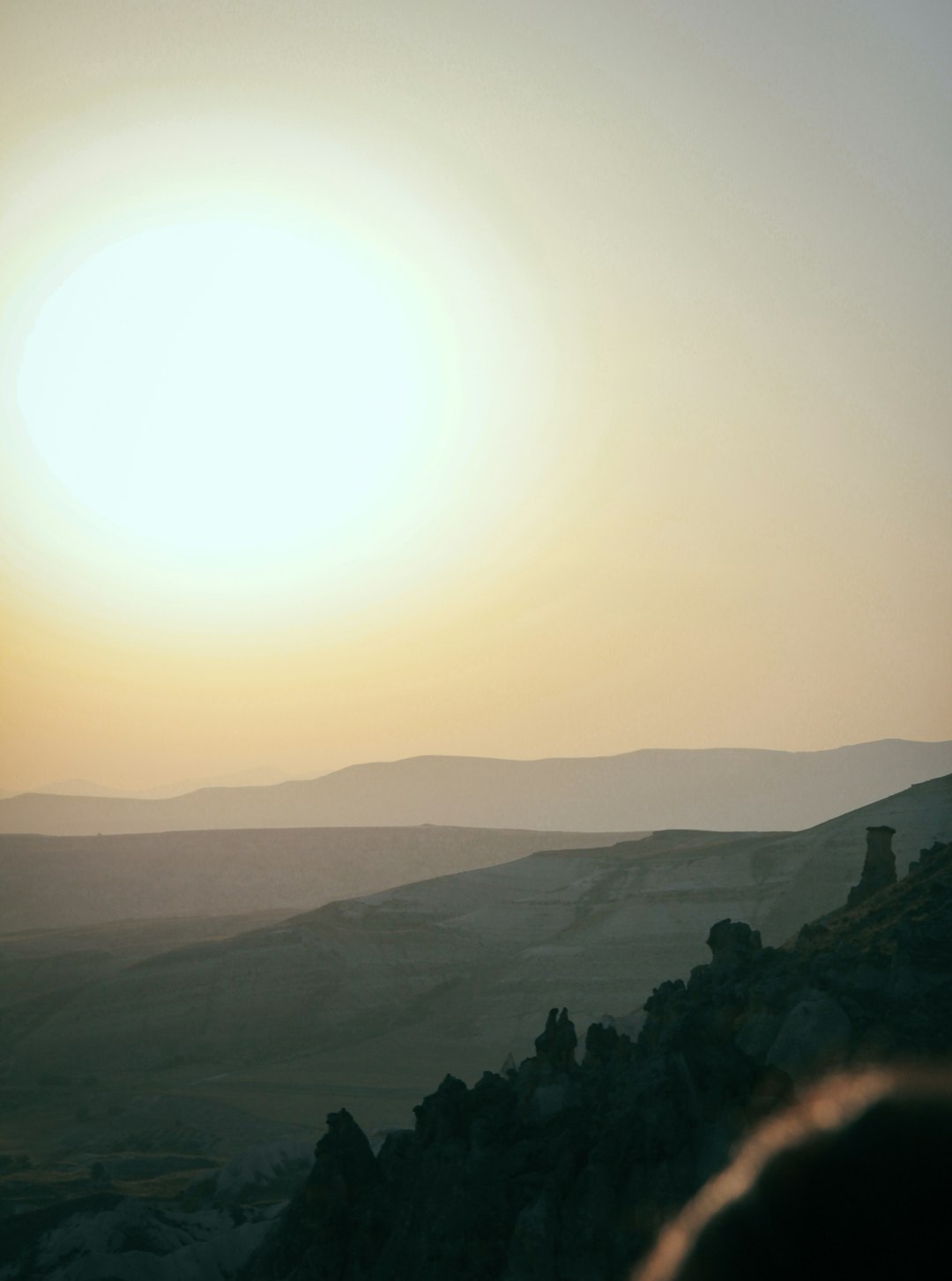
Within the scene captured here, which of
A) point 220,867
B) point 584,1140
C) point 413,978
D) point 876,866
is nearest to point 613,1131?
point 584,1140

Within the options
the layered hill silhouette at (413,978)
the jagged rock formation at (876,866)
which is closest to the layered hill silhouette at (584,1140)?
the jagged rock formation at (876,866)

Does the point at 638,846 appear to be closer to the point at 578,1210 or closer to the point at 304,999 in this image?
the point at 304,999

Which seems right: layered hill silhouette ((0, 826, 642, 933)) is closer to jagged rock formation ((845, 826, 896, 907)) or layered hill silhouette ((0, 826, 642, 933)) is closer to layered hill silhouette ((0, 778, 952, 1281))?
jagged rock formation ((845, 826, 896, 907))

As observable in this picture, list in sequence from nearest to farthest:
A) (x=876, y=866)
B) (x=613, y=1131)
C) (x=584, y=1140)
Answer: (x=613, y=1131)
(x=584, y=1140)
(x=876, y=866)

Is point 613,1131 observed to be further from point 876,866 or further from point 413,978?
point 413,978

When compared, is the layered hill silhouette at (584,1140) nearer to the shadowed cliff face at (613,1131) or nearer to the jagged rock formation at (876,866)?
the shadowed cliff face at (613,1131)

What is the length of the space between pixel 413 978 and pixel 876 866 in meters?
40.3

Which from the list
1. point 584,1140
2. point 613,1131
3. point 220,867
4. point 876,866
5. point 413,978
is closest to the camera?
point 613,1131

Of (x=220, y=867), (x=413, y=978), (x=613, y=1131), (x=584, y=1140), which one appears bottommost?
(x=584, y=1140)

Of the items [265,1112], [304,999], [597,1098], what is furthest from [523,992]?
[597,1098]

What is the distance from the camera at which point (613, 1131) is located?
57.9ft

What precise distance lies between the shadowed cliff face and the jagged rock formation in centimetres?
543

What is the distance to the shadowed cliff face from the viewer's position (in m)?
16.8

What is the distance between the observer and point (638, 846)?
83.1m
